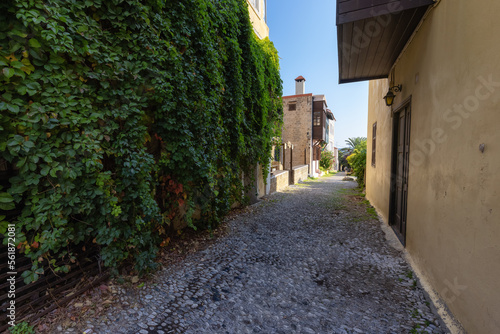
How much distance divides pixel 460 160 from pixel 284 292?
2107mm

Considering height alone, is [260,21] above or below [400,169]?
above

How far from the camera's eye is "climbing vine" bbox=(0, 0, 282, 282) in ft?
6.01

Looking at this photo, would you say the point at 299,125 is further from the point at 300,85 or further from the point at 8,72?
the point at 8,72

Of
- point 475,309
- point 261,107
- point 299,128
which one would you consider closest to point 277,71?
point 261,107

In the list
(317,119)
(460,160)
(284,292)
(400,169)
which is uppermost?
(317,119)

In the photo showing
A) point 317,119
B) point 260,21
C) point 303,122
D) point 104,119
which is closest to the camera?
point 104,119

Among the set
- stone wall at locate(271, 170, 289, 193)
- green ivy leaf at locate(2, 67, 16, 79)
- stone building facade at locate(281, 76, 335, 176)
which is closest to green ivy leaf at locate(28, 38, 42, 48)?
green ivy leaf at locate(2, 67, 16, 79)

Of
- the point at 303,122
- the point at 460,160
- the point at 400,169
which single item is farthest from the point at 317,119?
the point at 460,160

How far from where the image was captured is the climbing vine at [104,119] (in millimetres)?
1831

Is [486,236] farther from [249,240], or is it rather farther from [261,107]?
[261,107]

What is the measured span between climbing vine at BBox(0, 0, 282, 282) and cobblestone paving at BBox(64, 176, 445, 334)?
1.94 ft

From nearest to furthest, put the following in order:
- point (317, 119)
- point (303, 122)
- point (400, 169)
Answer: point (400, 169)
point (303, 122)
point (317, 119)

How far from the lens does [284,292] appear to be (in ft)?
8.54

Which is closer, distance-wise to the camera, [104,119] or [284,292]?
[104,119]
